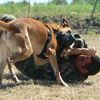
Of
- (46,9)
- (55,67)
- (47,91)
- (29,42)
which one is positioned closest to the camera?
(47,91)

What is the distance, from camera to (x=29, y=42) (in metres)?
8.29

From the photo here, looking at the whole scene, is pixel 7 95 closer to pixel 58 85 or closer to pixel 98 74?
pixel 58 85

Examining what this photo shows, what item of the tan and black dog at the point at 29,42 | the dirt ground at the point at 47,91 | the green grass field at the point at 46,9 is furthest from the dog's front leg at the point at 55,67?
the green grass field at the point at 46,9

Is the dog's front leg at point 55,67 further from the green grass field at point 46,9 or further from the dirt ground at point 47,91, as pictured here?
the green grass field at point 46,9

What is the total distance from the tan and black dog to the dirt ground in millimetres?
340

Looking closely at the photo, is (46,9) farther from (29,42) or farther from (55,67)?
(29,42)

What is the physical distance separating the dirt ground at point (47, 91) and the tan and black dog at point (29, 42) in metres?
0.34

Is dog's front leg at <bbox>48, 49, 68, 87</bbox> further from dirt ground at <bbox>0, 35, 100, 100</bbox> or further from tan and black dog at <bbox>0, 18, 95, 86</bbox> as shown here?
dirt ground at <bbox>0, 35, 100, 100</bbox>

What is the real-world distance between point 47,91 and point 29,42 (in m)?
0.91

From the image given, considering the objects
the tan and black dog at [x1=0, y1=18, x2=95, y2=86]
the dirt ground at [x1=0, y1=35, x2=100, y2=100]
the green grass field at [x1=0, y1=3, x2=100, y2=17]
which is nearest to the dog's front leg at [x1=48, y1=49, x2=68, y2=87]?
the tan and black dog at [x1=0, y1=18, x2=95, y2=86]

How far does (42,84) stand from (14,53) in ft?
3.19

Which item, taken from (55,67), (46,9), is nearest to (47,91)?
(55,67)

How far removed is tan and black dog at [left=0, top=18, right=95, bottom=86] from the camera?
26.8 ft

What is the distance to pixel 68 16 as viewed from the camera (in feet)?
82.2
